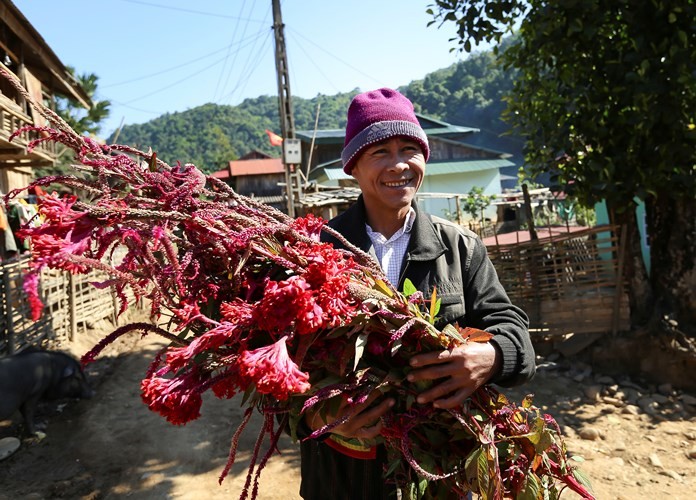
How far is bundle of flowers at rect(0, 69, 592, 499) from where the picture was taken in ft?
3.24

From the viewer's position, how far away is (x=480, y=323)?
158 cm

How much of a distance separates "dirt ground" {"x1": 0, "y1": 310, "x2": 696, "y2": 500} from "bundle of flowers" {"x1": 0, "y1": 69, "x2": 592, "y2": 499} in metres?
2.75

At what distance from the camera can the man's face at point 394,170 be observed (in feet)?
5.32

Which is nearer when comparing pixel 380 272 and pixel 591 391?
pixel 380 272

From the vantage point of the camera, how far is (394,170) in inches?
63.2

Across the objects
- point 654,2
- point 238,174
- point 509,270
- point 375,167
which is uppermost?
point 238,174

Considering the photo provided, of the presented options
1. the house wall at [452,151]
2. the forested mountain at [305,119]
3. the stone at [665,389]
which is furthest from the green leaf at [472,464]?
the forested mountain at [305,119]

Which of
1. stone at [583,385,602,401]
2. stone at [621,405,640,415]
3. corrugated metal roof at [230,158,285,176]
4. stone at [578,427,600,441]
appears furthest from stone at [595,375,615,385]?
corrugated metal roof at [230,158,285,176]

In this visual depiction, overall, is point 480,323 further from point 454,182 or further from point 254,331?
point 454,182

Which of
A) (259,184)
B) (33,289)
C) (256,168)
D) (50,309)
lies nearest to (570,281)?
(33,289)

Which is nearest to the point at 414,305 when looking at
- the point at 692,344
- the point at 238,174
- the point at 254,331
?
the point at 254,331

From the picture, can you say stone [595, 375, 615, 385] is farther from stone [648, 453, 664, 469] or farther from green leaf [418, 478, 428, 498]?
green leaf [418, 478, 428, 498]

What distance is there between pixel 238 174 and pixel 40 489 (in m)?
29.8

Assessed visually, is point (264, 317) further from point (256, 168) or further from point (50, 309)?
point (256, 168)
